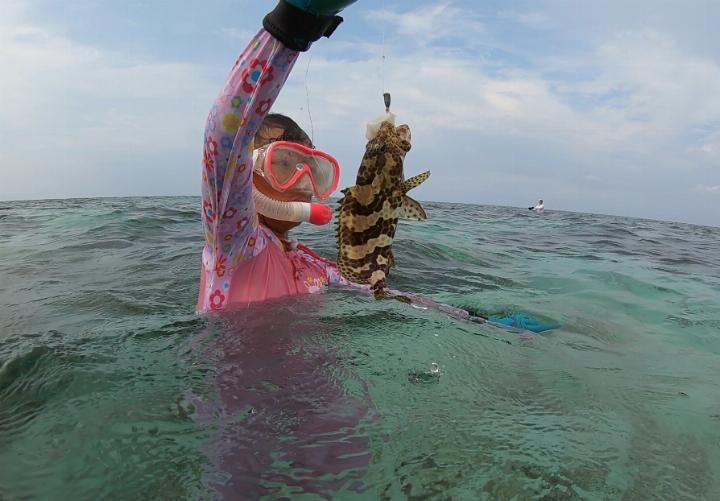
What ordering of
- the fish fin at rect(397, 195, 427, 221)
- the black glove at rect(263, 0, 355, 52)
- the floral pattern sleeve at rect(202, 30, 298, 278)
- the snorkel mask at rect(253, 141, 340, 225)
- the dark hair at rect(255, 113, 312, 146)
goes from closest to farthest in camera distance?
the black glove at rect(263, 0, 355, 52), the floral pattern sleeve at rect(202, 30, 298, 278), the fish fin at rect(397, 195, 427, 221), the snorkel mask at rect(253, 141, 340, 225), the dark hair at rect(255, 113, 312, 146)

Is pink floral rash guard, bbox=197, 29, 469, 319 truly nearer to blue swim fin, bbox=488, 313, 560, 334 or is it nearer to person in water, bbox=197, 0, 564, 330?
person in water, bbox=197, 0, 564, 330

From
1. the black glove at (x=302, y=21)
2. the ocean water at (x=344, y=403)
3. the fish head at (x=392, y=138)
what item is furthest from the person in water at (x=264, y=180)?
the fish head at (x=392, y=138)

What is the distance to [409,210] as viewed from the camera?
2.91m

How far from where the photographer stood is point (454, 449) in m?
2.35

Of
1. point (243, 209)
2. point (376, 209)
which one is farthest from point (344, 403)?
point (243, 209)

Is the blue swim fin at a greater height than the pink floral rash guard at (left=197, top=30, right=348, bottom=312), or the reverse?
the pink floral rash guard at (left=197, top=30, right=348, bottom=312)

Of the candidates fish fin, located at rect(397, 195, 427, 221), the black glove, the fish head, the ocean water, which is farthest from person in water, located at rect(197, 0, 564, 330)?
fish fin, located at rect(397, 195, 427, 221)

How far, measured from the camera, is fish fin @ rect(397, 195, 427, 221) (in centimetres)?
290

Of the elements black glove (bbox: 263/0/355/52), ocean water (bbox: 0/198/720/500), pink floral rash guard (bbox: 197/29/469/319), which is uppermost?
black glove (bbox: 263/0/355/52)

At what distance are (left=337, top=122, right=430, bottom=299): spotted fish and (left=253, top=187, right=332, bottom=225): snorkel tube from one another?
2.72 ft

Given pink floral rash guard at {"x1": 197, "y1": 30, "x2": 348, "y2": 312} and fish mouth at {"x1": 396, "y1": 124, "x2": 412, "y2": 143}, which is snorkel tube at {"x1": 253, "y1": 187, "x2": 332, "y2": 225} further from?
fish mouth at {"x1": 396, "y1": 124, "x2": 412, "y2": 143}

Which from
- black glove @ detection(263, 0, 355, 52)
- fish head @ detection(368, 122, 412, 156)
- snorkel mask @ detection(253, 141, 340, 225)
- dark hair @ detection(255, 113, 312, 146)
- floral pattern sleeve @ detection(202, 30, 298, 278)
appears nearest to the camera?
black glove @ detection(263, 0, 355, 52)

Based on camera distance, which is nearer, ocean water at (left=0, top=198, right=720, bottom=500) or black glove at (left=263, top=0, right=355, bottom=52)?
ocean water at (left=0, top=198, right=720, bottom=500)

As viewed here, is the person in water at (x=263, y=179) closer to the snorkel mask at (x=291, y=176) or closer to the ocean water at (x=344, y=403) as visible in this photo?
the snorkel mask at (x=291, y=176)
